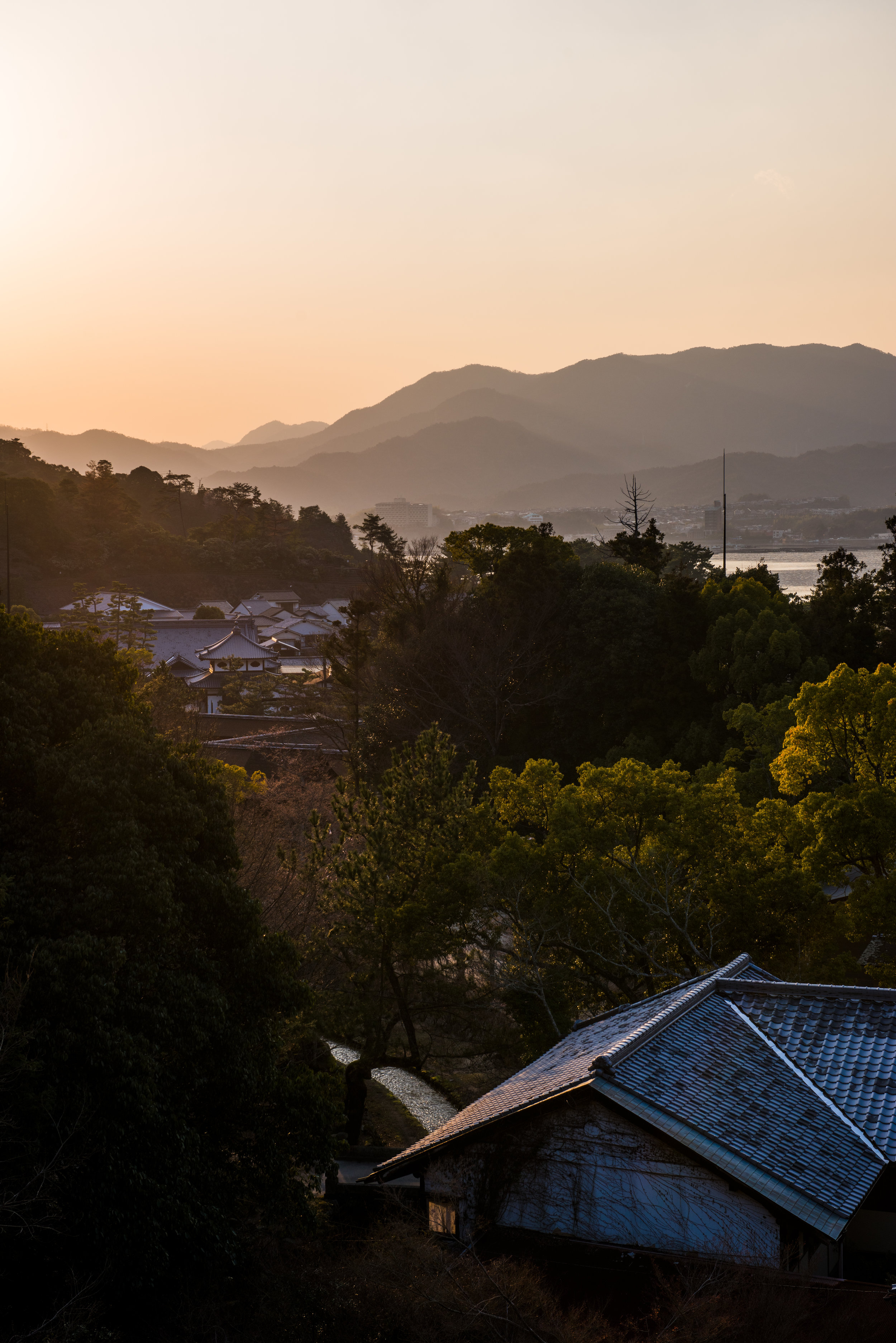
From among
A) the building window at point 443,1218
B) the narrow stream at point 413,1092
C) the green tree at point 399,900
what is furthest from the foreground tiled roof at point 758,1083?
the narrow stream at point 413,1092

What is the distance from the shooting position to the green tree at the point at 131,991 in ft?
27.8

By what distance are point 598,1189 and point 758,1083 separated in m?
1.96

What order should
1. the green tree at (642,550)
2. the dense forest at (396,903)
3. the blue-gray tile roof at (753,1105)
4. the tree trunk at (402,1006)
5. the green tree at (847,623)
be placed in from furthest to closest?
the green tree at (642,550)
the green tree at (847,623)
the tree trunk at (402,1006)
the blue-gray tile roof at (753,1105)
the dense forest at (396,903)

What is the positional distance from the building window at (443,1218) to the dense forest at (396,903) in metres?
0.43

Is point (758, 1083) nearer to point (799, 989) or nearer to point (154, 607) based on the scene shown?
point (799, 989)

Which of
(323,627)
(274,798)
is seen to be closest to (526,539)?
(274,798)

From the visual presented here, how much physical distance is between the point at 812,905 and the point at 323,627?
217 feet

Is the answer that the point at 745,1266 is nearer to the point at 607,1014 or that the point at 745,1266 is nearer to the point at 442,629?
the point at 607,1014

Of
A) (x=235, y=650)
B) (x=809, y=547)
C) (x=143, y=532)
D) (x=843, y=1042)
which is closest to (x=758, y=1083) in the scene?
(x=843, y=1042)

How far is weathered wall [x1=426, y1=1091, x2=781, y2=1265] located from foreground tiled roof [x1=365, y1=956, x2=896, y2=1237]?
0.97 feet

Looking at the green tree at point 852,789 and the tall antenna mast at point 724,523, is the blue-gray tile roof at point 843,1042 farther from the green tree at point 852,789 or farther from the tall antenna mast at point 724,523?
the tall antenna mast at point 724,523

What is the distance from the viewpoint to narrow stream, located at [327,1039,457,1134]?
18781mm

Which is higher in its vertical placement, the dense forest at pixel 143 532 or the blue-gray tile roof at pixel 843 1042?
the dense forest at pixel 143 532

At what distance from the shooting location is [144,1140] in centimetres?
873
